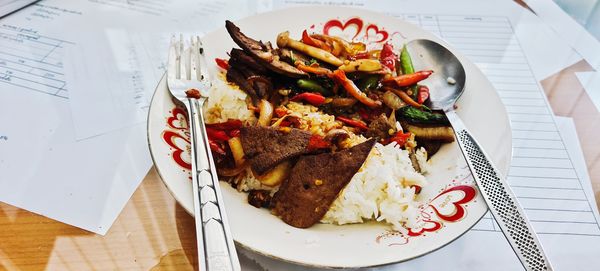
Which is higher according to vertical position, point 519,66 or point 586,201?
point 519,66

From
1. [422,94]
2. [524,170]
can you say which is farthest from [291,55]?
[524,170]

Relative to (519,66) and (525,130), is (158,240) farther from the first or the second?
A: (519,66)

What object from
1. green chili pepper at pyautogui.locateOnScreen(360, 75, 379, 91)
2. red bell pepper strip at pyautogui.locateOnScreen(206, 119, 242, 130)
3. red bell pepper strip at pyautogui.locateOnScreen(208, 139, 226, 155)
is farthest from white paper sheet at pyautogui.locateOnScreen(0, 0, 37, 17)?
green chili pepper at pyautogui.locateOnScreen(360, 75, 379, 91)

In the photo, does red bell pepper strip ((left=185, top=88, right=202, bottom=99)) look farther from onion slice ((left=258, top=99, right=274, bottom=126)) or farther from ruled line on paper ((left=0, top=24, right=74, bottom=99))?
ruled line on paper ((left=0, top=24, right=74, bottom=99))

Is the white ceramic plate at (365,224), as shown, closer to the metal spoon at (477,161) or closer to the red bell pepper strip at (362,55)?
the metal spoon at (477,161)

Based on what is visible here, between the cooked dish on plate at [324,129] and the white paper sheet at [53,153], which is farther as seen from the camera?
the white paper sheet at [53,153]

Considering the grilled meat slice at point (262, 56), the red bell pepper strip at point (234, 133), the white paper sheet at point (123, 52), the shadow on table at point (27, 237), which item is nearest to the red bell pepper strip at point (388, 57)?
the grilled meat slice at point (262, 56)

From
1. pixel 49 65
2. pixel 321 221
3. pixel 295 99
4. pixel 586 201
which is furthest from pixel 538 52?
pixel 49 65

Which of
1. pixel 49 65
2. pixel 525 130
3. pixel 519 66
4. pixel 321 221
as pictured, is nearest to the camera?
pixel 321 221

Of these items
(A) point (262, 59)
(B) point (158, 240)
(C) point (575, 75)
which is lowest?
(B) point (158, 240)
